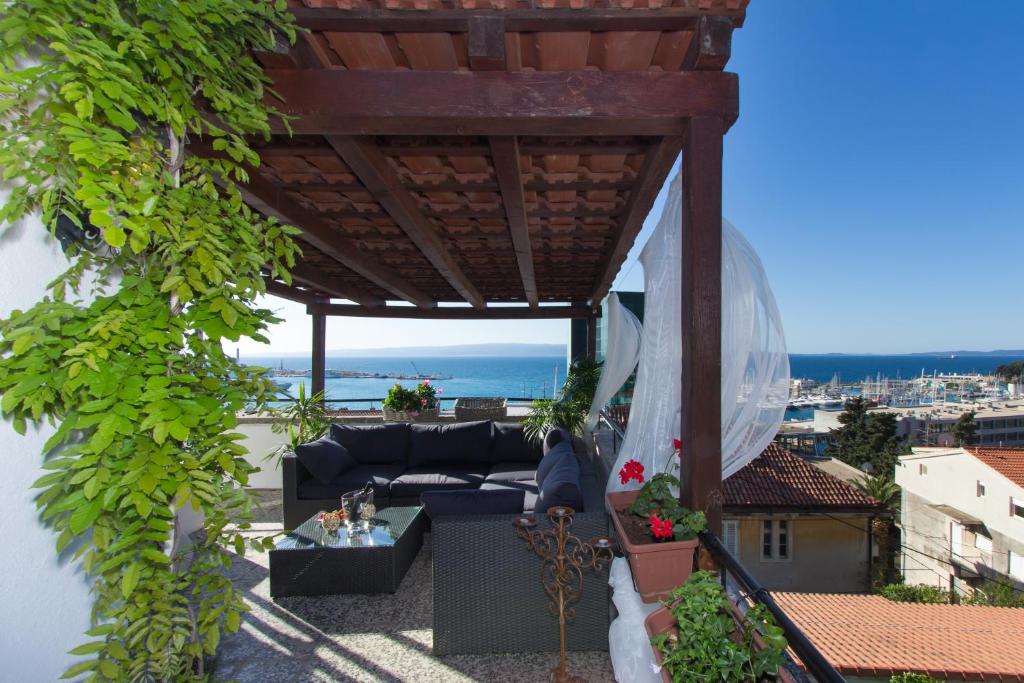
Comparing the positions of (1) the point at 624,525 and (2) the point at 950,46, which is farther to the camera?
(2) the point at 950,46

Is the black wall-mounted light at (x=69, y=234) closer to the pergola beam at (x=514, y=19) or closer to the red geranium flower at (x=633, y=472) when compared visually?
the pergola beam at (x=514, y=19)

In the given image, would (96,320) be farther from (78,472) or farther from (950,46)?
(950,46)

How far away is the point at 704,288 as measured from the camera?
190 cm

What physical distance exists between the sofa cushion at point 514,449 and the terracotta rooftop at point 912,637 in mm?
4198

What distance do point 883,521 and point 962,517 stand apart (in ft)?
7.76

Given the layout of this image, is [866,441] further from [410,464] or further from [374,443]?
[374,443]

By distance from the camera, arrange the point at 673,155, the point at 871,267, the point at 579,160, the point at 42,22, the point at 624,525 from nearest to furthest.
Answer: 1. the point at 42,22
2. the point at 624,525
3. the point at 673,155
4. the point at 579,160
5. the point at 871,267

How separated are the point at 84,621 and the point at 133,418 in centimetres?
76

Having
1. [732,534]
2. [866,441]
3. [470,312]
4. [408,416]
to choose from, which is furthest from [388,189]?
[866,441]

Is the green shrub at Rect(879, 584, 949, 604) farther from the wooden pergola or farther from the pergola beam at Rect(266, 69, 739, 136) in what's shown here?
the pergola beam at Rect(266, 69, 739, 136)

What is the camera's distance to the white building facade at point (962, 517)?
14289mm

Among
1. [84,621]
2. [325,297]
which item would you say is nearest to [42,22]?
[84,621]

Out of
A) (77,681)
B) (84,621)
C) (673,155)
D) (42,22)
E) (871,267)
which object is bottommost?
(77,681)

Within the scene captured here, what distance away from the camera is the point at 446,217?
12.1 ft
